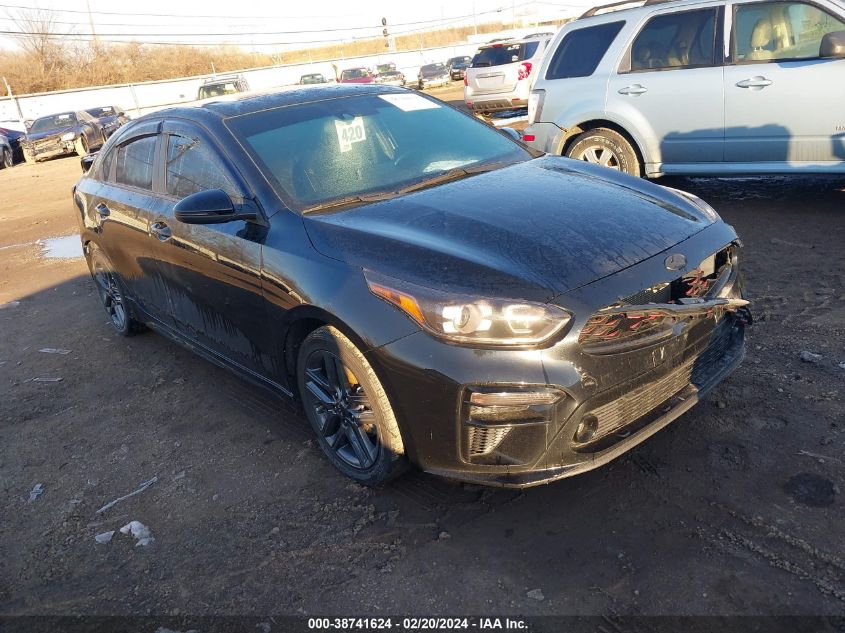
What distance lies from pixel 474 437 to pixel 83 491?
7.35 ft

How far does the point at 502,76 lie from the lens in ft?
52.5

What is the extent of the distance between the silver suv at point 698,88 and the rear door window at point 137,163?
4.55 metres

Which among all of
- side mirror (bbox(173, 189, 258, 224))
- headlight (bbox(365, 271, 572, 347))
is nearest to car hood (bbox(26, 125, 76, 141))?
side mirror (bbox(173, 189, 258, 224))

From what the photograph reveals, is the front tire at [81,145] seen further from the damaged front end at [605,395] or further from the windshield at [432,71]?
the damaged front end at [605,395]

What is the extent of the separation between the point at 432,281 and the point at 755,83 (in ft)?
16.7

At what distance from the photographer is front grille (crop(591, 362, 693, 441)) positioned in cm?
274

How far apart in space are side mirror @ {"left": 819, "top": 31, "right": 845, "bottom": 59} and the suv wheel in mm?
1932

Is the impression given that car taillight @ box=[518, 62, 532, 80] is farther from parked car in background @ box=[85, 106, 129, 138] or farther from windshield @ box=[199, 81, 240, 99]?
parked car in background @ box=[85, 106, 129, 138]

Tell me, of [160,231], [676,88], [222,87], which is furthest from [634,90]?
[222,87]

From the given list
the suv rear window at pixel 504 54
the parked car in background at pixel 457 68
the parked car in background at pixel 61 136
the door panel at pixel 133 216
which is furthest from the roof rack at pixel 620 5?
the parked car in background at pixel 457 68

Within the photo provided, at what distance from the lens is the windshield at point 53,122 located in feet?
75.9

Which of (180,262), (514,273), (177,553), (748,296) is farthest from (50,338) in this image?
(748,296)

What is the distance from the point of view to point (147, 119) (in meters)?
4.75

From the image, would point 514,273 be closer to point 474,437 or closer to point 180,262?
point 474,437
